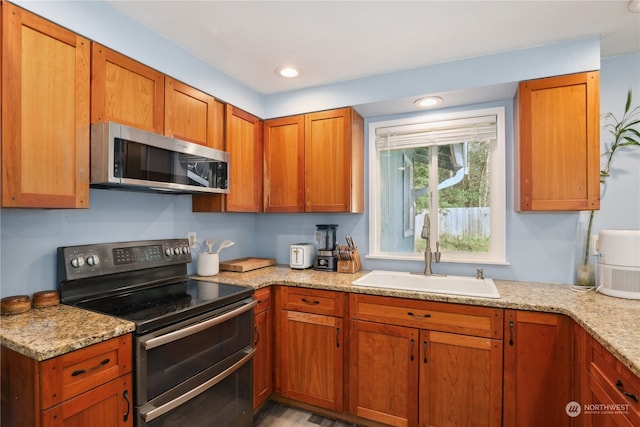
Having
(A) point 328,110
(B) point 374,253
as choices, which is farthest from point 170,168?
(B) point 374,253

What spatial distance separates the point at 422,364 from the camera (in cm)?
194

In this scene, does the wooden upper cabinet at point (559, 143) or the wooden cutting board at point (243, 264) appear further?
the wooden cutting board at point (243, 264)

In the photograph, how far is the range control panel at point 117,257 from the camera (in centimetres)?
167

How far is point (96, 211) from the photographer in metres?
1.87

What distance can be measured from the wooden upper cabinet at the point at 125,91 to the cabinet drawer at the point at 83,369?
108 cm

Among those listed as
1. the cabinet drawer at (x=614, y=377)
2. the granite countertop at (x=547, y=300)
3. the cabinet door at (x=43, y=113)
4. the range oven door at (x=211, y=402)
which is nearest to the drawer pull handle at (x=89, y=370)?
the range oven door at (x=211, y=402)

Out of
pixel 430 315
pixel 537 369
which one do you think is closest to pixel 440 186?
pixel 430 315

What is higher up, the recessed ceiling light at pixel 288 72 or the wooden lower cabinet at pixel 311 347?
the recessed ceiling light at pixel 288 72

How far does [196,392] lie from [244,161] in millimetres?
1635

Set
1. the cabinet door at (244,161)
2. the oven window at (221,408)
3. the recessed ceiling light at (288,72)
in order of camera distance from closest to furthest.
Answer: the oven window at (221,408)
the recessed ceiling light at (288,72)
the cabinet door at (244,161)

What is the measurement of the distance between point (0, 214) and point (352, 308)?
1883mm

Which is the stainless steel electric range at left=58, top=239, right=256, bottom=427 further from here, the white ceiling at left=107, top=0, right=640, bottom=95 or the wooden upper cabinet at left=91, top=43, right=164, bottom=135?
the white ceiling at left=107, top=0, right=640, bottom=95

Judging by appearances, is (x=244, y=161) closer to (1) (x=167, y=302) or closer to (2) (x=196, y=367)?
(1) (x=167, y=302)

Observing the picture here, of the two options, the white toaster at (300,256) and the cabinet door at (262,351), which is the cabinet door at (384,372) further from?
the white toaster at (300,256)
